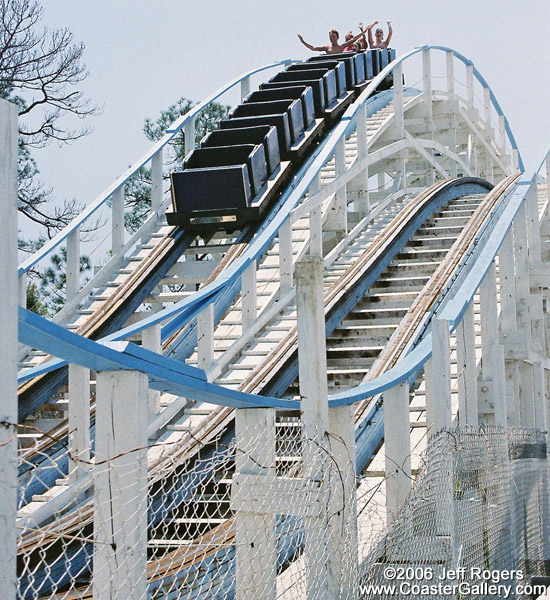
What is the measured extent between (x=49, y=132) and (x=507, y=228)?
1382 cm

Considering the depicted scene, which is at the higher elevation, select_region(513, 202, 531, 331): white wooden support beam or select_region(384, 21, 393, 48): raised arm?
select_region(384, 21, 393, 48): raised arm

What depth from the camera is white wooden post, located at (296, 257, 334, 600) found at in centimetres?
330

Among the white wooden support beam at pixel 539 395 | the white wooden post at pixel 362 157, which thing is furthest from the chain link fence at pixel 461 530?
the white wooden post at pixel 362 157

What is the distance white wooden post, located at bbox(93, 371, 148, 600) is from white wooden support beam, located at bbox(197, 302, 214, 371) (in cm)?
665

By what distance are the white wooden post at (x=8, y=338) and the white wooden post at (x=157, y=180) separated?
39.9 feet

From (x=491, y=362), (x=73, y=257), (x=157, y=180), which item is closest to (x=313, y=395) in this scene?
(x=491, y=362)

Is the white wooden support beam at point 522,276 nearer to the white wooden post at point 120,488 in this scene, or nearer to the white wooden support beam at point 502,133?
the white wooden post at point 120,488

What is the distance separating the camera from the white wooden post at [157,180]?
13898mm

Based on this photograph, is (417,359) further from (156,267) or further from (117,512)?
(156,267)

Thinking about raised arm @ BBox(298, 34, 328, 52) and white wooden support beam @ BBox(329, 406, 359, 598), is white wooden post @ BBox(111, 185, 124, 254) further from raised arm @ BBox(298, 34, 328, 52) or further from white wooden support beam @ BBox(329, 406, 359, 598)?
raised arm @ BBox(298, 34, 328, 52)

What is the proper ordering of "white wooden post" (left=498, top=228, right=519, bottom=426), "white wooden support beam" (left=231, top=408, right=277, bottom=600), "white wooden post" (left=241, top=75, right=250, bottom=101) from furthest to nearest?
"white wooden post" (left=241, top=75, right=250, bottom=101)
"white wooden post" (left=498, top=228, right=519, bottom=426)
"white wooden support beam" (left=231, top=408, right=277, bottom=600)

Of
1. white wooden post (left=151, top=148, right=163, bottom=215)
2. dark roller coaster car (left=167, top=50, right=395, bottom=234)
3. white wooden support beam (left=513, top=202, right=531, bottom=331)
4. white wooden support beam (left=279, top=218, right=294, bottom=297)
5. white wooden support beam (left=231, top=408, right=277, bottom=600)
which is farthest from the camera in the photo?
white wooden post (left=151, top=148, right=163, bottom=215)

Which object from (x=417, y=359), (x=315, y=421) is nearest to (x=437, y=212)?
(x=417, y=359)

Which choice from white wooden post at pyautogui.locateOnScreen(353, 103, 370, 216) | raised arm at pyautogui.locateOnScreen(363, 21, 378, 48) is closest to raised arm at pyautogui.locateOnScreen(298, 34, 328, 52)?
raised arm at pyautogui.locateOnScreen(363, 21, 378, 48)
